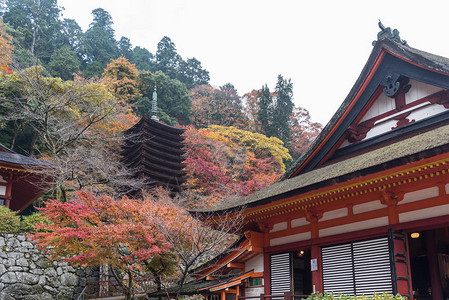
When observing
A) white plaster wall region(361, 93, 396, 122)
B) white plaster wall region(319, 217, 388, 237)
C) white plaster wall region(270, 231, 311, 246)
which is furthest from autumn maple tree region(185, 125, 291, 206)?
white plaster wall region(319, 217, 388, 237)

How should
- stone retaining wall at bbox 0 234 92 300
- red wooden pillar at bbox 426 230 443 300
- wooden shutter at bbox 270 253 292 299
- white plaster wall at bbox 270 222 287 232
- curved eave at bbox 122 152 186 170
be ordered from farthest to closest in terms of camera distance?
curved eave at bbox 122 152 186 170
stone retaining wall at bbox 0 234 92 300
white plaster wall at bbox 270 222 287 232
wooden shutter at bbox 270 253 292 299
red wooden pillar at bbox 426 230 443 300

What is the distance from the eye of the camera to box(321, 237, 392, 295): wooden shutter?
26.6 ft

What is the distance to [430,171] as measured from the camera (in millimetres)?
6934

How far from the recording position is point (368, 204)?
8.65 meters

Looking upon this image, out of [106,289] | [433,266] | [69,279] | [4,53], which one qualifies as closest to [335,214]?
[433,266]

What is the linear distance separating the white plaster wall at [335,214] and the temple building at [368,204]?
24 millimetres

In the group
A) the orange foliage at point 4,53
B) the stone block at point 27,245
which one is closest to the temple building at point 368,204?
the stone block at point 27,245

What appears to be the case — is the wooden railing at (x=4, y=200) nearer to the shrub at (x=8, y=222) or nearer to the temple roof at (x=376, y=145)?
the shrub at (x=8, y=222)

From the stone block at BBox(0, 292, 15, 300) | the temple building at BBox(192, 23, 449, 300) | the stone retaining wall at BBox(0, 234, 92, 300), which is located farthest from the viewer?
the stone retaining wall at BBox(0, 234, 92, 300)

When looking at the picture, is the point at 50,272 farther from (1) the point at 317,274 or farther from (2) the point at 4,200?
(1) the point at 317,274

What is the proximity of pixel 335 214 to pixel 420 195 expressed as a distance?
6.84 ft

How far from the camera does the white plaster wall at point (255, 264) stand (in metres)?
11.2

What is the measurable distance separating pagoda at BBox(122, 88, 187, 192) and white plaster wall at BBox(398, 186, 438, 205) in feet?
65.6

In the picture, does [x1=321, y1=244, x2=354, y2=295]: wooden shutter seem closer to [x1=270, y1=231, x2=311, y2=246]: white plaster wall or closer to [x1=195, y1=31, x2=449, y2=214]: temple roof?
[x1=270, y1=231, x2=311, y2=246]: white plaster wall
